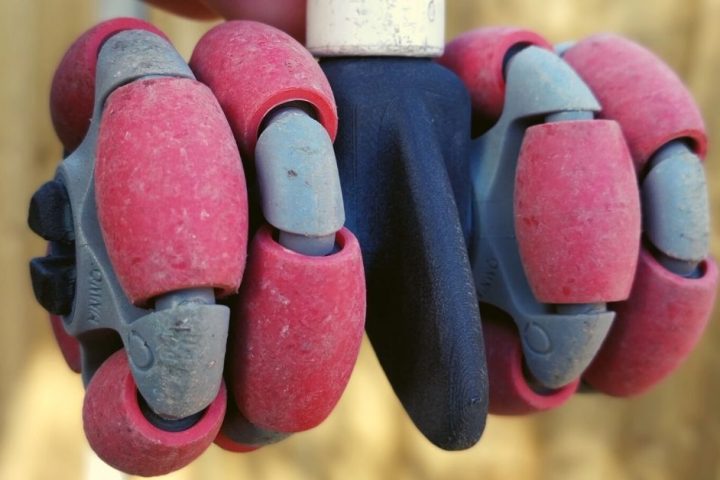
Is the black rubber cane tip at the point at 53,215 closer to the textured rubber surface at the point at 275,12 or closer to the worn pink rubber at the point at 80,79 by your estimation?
the worn pink rubber at the point at 80,79

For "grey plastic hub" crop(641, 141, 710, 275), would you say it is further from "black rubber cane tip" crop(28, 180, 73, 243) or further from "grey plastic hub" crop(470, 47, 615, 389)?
"black rubber cane tip" crop(28, 180, 73, 243)

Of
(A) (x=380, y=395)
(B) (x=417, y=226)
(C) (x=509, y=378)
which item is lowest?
(A) (x=380, y=395)

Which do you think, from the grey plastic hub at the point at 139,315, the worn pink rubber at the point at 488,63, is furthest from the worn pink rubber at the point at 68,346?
the worn pink rubber at the point at 488,63

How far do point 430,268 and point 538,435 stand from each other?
0.63m

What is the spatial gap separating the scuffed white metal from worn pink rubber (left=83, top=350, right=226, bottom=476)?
0.18 m

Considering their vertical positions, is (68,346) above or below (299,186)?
below

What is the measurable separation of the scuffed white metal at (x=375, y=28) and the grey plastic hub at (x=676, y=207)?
0.14m

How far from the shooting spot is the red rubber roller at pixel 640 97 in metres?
0.48

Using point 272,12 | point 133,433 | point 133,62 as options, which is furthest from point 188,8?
point 133,433

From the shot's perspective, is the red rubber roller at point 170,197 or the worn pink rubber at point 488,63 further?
the worn pink rubber at point 488,63

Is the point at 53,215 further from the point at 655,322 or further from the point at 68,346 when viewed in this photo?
the point at 655,322

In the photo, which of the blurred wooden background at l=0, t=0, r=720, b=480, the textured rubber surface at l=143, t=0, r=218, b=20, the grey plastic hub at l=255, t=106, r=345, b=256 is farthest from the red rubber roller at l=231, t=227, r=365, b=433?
the blurred wooden background at l=0, t=0, r=720, b=480

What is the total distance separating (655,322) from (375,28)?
21cm

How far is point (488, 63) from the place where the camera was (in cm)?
49
